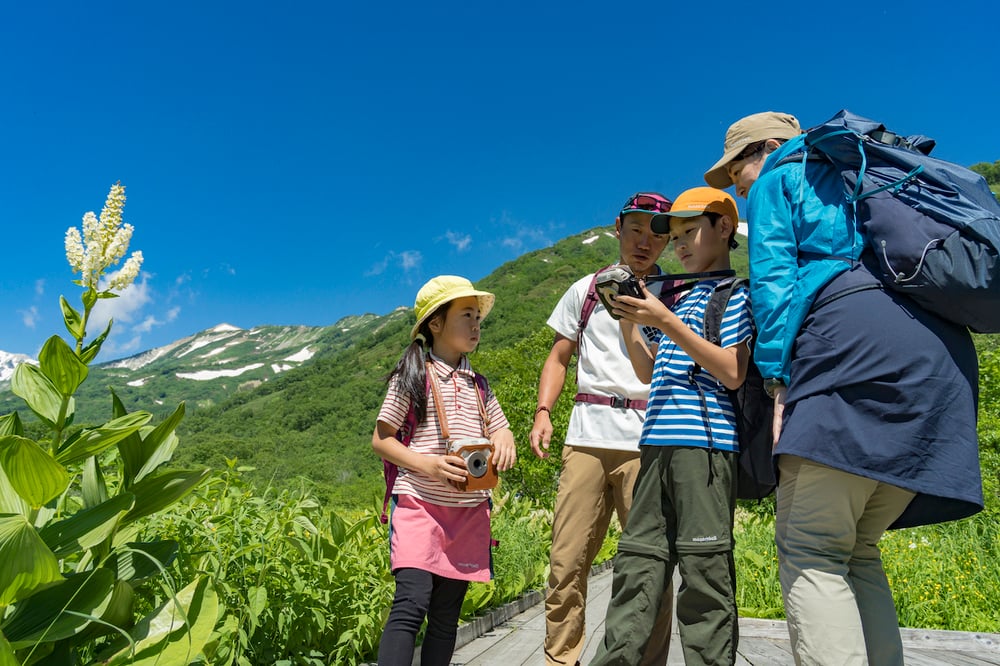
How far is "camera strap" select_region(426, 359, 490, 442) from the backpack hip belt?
0.39m

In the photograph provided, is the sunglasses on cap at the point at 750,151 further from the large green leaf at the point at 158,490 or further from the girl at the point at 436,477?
the large green leaf at the point at 158,490

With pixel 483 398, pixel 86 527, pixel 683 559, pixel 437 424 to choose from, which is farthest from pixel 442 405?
pixel 86 527

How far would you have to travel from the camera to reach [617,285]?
1852 mm

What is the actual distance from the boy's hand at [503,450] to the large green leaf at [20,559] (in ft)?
4.43

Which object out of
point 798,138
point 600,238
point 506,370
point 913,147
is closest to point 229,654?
point 798,138

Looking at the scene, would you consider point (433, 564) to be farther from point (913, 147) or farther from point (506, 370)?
point (506, 370)

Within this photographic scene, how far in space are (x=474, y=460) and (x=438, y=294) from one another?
645 mm

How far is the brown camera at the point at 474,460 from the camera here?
218cm

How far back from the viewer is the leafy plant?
3.84 feet

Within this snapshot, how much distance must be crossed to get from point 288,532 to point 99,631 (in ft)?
3.46

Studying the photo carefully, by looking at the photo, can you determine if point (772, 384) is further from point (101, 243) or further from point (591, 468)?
point (101, 243)

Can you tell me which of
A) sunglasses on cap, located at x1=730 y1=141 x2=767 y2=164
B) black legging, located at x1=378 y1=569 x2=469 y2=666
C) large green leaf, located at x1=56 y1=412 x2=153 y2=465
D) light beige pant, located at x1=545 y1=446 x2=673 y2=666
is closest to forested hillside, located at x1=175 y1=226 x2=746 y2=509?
black legging, located at x1=378 y1=569 x2=469 y2=666

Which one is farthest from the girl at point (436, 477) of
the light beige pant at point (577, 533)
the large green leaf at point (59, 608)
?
the large green leaf at point (59, 608)

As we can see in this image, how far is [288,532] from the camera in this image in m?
2.47
